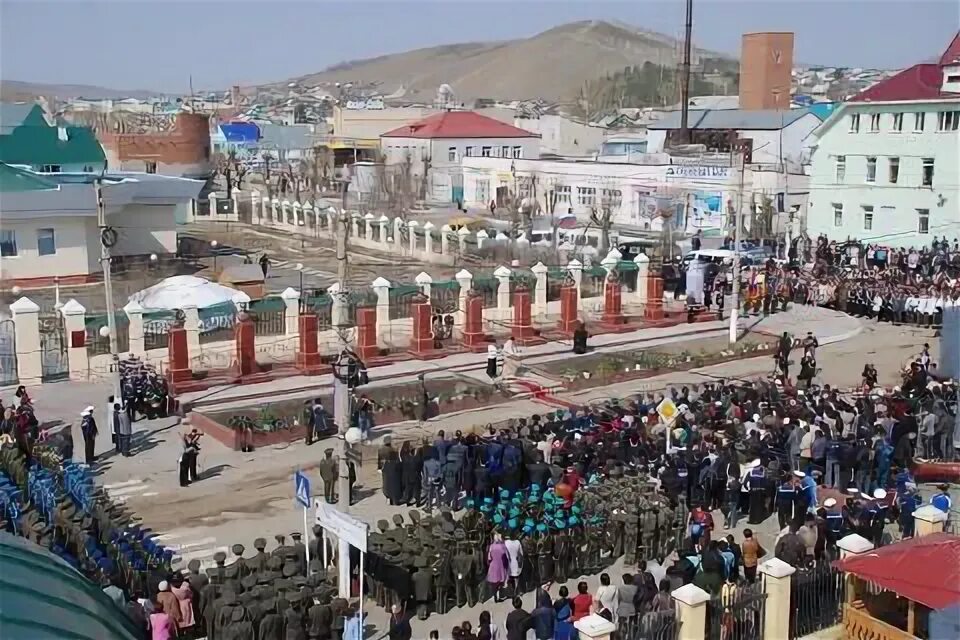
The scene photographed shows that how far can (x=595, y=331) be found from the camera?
24.0m

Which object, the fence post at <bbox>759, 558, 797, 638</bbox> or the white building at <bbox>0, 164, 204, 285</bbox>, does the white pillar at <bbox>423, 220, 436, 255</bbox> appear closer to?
the white building at <bbox>0, 164, 204, 285</bbox>

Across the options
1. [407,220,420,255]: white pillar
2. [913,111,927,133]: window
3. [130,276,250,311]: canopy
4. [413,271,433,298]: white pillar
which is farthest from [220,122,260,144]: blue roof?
[413,271,433,298]: white pillar

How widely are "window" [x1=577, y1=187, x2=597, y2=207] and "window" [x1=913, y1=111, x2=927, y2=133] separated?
1312 centimetres

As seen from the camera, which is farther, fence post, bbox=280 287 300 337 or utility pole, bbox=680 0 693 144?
utility pole, bbox=680 0 693 144

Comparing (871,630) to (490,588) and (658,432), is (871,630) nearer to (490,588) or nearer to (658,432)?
(490,588)

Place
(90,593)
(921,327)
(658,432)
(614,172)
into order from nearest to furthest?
1. (90,593)
2. (658,432)
3. (921,327)
4. (614,172)

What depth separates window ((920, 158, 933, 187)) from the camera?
3421cm

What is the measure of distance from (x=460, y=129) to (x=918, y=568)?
5108 centimetres

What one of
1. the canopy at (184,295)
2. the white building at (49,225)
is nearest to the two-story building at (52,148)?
the white building at (49,225)

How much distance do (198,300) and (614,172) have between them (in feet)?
77.2

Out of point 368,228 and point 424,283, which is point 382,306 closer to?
point 424,283

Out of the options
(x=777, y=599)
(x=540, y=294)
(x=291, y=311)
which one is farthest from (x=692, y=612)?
(x=540, y=294)

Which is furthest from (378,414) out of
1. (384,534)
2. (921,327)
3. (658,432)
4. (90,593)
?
(921,327)

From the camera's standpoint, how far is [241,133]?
83.7m
